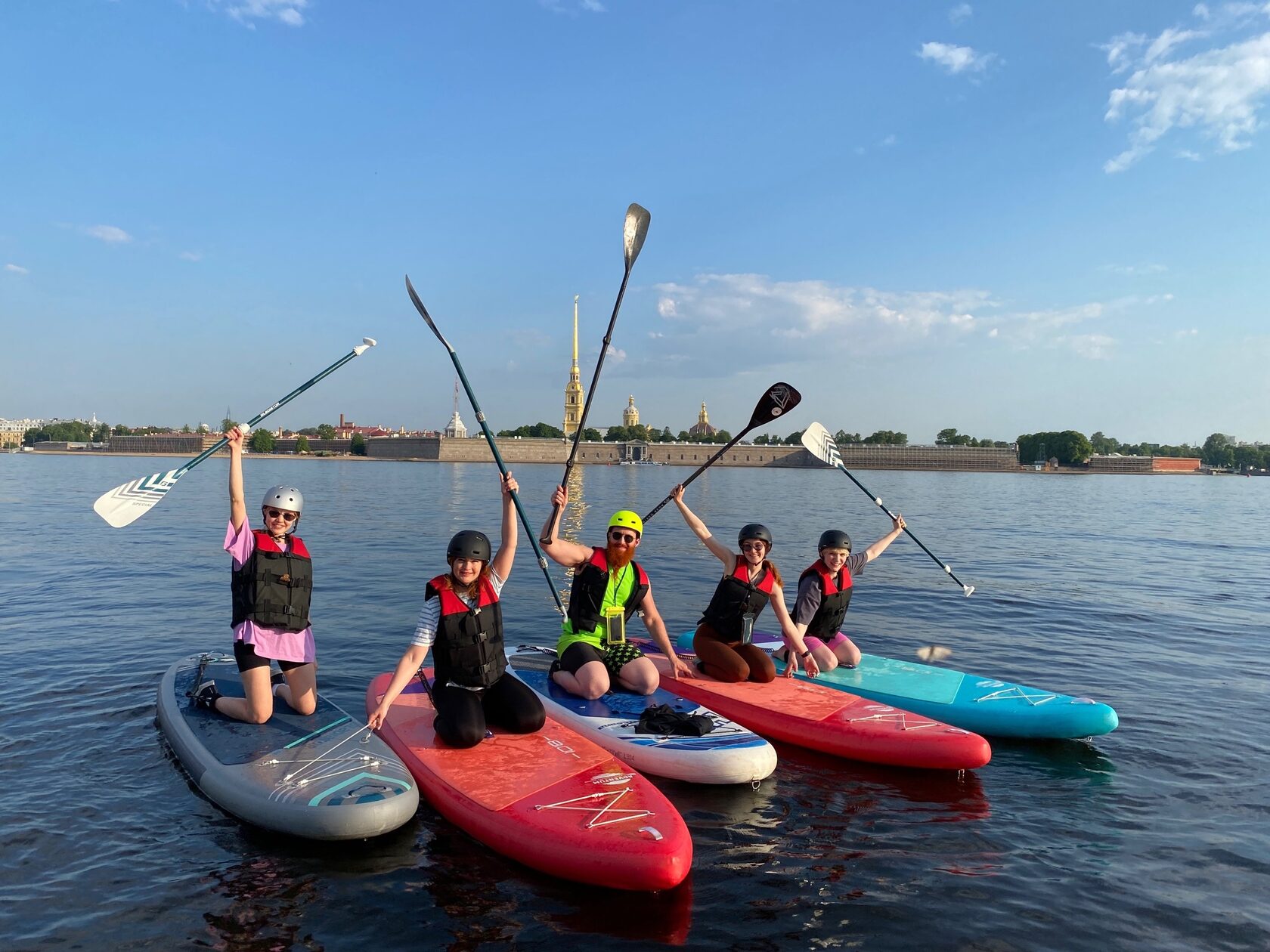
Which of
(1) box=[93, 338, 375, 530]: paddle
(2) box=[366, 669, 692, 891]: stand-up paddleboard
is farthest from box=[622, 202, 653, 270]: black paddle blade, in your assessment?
(2) box=[366, 669, 692, 891]: stand-up paddleboard

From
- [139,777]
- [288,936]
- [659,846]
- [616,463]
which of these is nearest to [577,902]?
[659,846]

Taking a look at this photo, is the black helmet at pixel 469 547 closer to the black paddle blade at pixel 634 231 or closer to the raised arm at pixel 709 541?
the raised arm at pixel 709 541

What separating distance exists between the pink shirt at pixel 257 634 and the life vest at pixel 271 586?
31 millimetres

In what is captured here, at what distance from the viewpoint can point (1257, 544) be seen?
92.3 feet

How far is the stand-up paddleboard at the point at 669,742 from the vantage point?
5.89 meters

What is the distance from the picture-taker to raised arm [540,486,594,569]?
6.62 metres

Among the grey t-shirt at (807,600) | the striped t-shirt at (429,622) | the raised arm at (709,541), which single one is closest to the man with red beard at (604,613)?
the raised arm at (709,541)

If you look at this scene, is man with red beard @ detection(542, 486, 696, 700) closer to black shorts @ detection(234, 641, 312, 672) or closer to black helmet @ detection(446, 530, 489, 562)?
black helmet @ detection(446, 530, 489, 562)

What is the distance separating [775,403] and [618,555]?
12.3 feet

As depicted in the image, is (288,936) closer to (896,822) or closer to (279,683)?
(279,683)

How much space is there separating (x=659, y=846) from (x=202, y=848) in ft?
9.65

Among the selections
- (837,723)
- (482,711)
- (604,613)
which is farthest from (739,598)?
(482,711)

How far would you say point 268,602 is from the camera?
5863 mm

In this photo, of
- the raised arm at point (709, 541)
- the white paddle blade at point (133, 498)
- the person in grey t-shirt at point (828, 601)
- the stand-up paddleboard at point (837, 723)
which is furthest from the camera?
the person in grey t-shirt at point (828, 601)
